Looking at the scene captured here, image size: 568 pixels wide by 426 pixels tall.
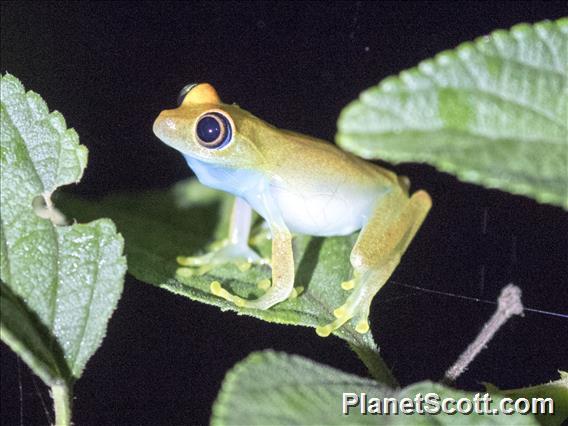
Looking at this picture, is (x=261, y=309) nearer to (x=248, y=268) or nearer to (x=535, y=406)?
(x=248, y=268)

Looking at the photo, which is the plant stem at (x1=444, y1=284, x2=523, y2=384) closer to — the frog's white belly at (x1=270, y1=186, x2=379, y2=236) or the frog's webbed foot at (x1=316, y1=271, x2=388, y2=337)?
the frog's webbed foot at (x1=316, y1=271, x2=388, y2=337)

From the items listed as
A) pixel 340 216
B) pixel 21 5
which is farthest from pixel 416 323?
pixel 21 5

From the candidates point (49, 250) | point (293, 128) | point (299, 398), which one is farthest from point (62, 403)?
point (293, 128)

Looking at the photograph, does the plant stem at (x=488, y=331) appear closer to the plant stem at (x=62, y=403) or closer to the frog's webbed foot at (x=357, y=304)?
the frog's webbed foot at (x=357, y=304)

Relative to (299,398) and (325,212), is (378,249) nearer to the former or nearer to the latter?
(325,212)

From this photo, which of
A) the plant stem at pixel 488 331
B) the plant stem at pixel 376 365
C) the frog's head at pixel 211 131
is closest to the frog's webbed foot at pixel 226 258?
the frog's head at pixel 211 131

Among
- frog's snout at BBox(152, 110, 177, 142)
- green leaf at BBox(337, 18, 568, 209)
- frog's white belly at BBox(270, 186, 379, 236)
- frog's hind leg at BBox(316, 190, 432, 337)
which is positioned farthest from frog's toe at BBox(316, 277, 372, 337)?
green leaf at BBox(337, 18, 568, 209)
